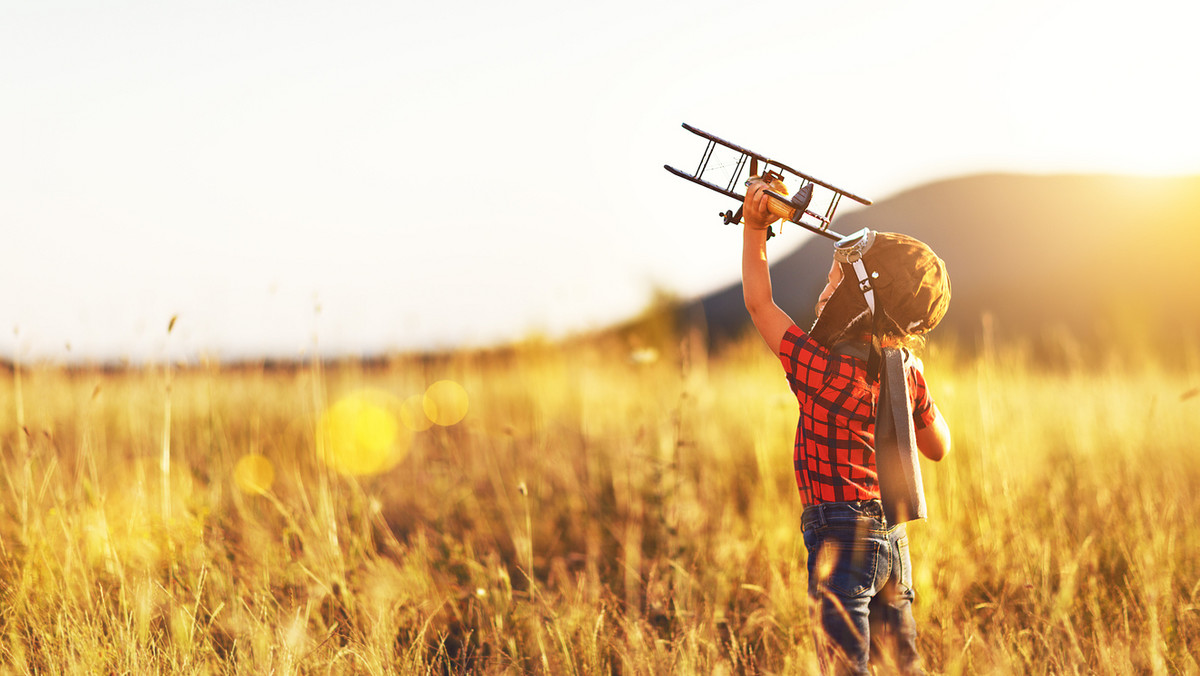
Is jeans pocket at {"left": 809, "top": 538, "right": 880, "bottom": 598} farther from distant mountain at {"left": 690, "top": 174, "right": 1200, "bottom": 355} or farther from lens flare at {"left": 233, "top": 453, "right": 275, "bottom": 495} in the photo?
distant mountain at {"left": 690, "top": 174, "right": 1200, "bottom": 355}

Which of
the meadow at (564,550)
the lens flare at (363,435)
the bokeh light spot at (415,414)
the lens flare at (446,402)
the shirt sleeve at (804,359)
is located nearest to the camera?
the shirt sleeve at (804,359)

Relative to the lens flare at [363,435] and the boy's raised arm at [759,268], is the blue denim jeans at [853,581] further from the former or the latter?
the lens flare at [363,435]

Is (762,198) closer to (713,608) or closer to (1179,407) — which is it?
(713,608)

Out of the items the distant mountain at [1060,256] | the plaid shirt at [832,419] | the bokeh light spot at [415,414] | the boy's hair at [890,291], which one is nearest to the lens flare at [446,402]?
the bokeh light spot at [415,414]

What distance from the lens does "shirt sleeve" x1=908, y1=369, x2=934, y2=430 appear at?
1.77 m

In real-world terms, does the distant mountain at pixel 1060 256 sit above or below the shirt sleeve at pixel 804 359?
above

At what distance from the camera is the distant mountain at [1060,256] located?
55.0ft

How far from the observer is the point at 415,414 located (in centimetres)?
576

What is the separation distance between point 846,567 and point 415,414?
4.64 meters

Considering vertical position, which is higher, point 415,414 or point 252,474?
point 415,414

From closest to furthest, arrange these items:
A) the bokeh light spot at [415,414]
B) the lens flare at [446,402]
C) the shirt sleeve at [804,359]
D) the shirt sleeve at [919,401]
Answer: the shirt sleeve at [804,359] < the shirt sleeve at [919,401] < the bokeh light spot at [415,414] < the lens flare at [446,402]

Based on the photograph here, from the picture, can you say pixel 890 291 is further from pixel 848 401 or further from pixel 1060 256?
pixel 1060 256

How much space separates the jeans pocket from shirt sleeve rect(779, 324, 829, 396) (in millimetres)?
390

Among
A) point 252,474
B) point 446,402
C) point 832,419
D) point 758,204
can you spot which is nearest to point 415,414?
point 446,402
